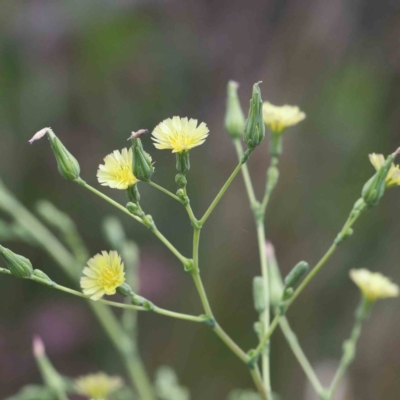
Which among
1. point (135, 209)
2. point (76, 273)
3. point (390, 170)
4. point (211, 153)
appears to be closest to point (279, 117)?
point (390, 170)

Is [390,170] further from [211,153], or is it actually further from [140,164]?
[211,153]

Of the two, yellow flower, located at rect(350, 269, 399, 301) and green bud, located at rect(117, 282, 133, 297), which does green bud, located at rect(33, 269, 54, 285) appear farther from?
yellow flower, located at rect(350, 269, 399, 301)

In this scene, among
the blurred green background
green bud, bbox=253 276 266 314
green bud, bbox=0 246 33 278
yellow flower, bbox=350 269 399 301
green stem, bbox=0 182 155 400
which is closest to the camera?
green bud, bbox=0 246 33 278

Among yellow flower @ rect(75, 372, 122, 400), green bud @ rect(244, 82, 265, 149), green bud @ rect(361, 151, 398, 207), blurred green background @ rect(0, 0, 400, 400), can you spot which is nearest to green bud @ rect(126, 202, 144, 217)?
green bud @ rect(244, 82, 265, 149)

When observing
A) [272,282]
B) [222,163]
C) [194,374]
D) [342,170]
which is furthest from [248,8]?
[272,282]

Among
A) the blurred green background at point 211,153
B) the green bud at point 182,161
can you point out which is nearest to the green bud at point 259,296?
the green bud at point 182,161
